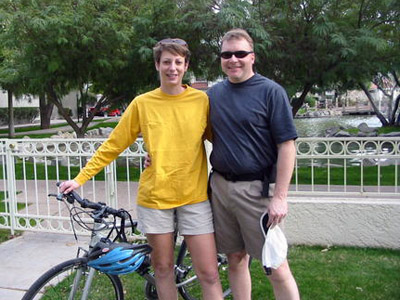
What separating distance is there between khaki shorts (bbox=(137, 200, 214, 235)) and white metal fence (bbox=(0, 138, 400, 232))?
2171 millimetres

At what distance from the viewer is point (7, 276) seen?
13.8 feet

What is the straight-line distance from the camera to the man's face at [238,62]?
2543 mm

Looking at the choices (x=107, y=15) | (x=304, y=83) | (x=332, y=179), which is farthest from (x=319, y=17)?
(x=107, y=15)

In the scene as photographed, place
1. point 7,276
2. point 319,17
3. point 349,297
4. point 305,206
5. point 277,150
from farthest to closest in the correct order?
1. point 319,17
2. point 305,206
3. point 7,276
4. point 349,297
5. point 277,150

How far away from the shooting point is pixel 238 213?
263 cm

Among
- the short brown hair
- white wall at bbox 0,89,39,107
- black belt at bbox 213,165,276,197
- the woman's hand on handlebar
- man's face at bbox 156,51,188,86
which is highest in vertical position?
white wall at bbox 0,89,39,107

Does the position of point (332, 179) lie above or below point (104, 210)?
below

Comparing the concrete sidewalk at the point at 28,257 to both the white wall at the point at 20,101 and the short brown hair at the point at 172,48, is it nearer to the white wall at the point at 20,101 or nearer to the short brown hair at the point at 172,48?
the short brown hair at the point at 172,48

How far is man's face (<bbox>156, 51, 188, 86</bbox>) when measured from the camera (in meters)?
2.61

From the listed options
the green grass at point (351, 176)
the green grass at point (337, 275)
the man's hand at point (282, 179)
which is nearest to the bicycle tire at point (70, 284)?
the green grass at point (337, 275)

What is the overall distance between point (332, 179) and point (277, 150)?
6.25 m

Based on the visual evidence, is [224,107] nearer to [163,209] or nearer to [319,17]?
[163,209]

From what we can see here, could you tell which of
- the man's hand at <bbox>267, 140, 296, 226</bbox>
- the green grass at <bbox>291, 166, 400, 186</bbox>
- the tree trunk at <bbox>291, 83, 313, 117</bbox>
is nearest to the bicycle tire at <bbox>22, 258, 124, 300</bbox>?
the man's hand at <bbox>267, 140, 296, 226</bbox>

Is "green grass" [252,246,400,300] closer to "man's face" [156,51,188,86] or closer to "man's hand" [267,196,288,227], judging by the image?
"man's hand" [267,196,288,227]
